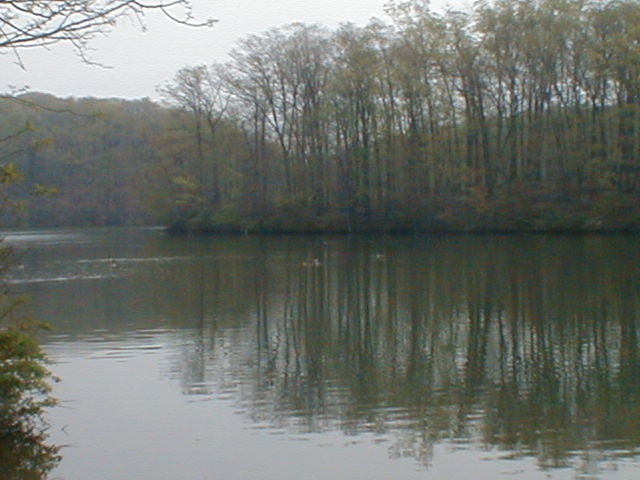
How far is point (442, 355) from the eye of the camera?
1385 centimetres

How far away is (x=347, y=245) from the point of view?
46344 millimetres

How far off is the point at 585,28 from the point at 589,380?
41.2 metres

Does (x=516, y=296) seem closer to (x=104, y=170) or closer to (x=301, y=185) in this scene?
(x=301, y=185)

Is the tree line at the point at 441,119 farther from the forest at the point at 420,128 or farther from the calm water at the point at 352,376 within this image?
the calm water at the point at 352,376

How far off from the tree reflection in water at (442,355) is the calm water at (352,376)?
0.14 feet

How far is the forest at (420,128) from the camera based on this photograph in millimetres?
49469

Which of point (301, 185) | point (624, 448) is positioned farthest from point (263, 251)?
point (624, 448)

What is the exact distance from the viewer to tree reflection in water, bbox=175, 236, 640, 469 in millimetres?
9492

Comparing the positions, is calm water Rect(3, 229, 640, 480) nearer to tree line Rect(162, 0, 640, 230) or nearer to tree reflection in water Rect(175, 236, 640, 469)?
tree reflection in water Rect(175, 236, 640, 469)

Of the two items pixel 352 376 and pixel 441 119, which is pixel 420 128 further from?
pixel 352 376

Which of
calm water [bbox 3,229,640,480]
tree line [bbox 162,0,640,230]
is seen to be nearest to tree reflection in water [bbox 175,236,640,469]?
calm water [bbox 3,229,640,480]

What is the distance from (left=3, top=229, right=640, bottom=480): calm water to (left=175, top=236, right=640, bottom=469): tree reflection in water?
0.04 m

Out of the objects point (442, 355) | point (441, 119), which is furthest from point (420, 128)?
point (442, 355)

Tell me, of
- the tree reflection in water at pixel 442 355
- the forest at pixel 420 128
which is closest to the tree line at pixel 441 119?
the forest at pixel 420 128
